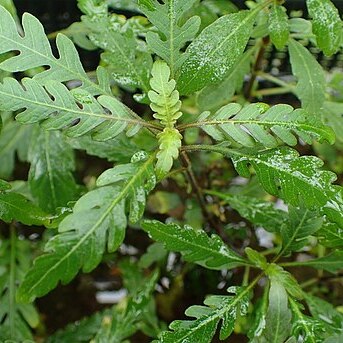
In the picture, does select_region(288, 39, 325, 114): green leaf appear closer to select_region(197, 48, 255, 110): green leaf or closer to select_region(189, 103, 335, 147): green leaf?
select_region(197, 48, 255, 110): green leaf

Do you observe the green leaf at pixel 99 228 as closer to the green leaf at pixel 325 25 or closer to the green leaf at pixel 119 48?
the green leaf at pixel 119 48

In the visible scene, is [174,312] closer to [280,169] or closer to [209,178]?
[209,178]

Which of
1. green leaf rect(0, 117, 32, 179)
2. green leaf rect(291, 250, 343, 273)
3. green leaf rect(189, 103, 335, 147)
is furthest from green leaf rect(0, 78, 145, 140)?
green leaf rect(0, 117, 32, 179)

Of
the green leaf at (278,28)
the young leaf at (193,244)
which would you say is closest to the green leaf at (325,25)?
the green leaf at (278,28)

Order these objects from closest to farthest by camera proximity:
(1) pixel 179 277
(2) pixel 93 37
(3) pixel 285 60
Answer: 1. (2) pixel 93 37
2. (1) pixel 179 277
3. (3) pixel 285 60

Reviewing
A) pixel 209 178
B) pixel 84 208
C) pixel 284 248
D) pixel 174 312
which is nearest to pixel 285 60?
pixel 209 178

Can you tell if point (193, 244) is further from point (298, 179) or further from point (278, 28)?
point (278, 28)

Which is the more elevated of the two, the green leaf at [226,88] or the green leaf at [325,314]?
the green leaf at [226,88]
